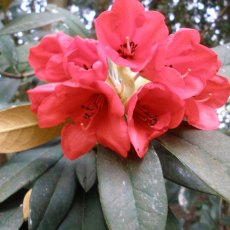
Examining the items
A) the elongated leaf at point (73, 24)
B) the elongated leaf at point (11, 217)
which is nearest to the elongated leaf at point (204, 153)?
the elongated leaf at point (11, 217)

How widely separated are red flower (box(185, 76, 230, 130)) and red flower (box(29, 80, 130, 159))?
0.13 m

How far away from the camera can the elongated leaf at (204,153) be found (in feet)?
1.77

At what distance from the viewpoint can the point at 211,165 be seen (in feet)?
1.86

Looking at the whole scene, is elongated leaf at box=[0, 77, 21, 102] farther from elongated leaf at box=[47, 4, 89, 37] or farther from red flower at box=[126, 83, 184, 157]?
red flower at box=[126, 83, 184, 157]

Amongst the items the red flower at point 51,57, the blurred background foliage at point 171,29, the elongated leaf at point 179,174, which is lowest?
the blurred background foliage at point 171,29

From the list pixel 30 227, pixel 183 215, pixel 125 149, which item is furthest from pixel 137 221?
pixel 183 215

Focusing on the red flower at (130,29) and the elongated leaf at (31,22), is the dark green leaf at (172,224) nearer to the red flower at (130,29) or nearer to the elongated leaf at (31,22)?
the red flower at (130,29)

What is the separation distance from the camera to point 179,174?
65cm

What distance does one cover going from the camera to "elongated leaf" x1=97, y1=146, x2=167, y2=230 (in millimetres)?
510

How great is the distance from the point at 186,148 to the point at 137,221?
155mm

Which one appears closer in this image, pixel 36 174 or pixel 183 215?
pixel 36 174

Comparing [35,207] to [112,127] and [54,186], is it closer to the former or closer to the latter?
[54,186]

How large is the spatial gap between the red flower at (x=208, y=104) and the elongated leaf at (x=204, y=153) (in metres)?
0.02

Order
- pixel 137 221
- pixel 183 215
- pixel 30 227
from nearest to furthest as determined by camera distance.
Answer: pixel 137 221, pixel 30 227, pixel 183 215
